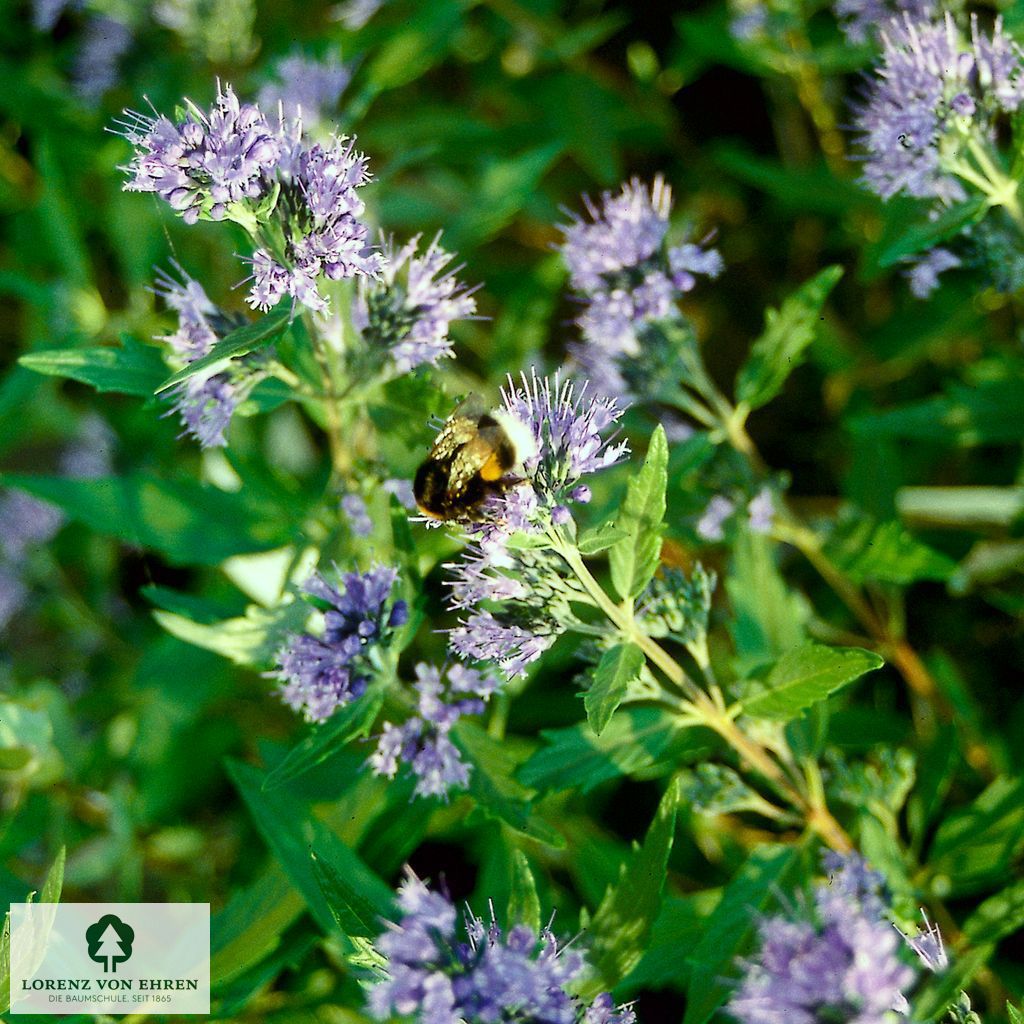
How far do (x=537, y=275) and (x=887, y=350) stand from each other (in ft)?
5.14

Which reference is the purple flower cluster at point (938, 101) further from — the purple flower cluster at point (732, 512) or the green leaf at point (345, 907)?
the green leaf at point (345, 907)

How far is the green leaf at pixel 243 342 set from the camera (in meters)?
1.96

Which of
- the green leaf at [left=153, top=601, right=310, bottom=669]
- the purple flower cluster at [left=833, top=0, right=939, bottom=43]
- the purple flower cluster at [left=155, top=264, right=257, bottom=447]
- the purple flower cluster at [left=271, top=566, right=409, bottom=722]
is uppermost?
the purple flower cluster at [left=833, top=0, right=939, bottom=43]

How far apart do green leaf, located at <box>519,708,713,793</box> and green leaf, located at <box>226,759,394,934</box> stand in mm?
584

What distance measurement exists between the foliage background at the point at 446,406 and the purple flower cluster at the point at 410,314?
0.96ft

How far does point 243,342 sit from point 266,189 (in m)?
0.35

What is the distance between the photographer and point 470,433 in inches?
85.0

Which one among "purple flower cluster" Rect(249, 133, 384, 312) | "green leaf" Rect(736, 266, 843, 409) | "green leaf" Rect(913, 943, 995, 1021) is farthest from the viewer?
"green leaf" Rect(736, 266, 843, 409)

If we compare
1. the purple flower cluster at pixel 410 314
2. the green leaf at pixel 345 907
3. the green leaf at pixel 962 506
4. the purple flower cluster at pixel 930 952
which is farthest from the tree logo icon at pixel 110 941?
the green leaf at pixel 962 506

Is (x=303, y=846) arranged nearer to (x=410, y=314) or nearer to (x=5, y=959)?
(x=5, y=959)

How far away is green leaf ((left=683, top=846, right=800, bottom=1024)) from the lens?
254 centimetres

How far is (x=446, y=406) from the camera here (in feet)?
8.82

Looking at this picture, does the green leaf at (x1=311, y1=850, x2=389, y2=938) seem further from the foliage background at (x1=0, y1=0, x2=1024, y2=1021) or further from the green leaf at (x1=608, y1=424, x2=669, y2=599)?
the green leaf at (x1=608, y1=424, x2=669, y2=599)

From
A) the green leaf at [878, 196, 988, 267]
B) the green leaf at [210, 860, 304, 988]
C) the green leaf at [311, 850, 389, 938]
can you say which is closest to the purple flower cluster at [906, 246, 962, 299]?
the green leaf at [878, 196, 988, 267]
